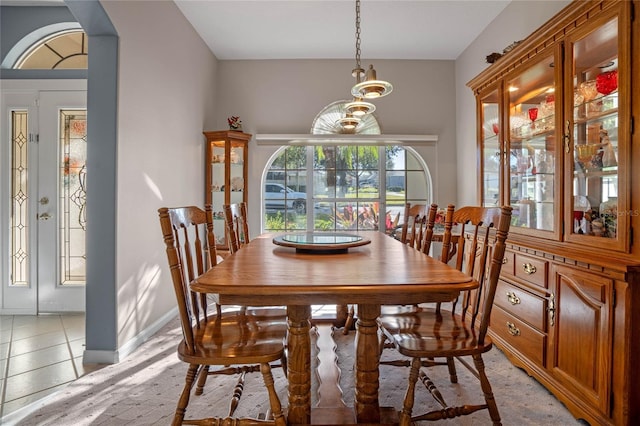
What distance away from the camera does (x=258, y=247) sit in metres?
2.05

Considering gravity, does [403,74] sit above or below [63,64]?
above

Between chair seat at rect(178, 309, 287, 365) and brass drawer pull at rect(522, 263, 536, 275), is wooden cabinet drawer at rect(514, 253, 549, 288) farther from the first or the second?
chair seat at rect(178, 309, 287, 365)

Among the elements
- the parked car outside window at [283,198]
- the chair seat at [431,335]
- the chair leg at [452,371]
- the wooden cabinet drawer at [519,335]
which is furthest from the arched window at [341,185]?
the chair seat at [431,335]

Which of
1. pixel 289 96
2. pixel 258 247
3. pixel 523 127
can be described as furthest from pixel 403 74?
pixel 258 247

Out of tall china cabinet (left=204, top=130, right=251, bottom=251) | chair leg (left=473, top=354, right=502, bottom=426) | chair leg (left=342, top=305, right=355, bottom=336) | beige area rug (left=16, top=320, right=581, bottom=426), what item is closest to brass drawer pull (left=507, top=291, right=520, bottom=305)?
beige area rug (left=16, top=320, right=581, bottom=426)

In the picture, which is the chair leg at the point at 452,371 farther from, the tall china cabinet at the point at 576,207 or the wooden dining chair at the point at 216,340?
the wooden dining chair at the point at 216,340

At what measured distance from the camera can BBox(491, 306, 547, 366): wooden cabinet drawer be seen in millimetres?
2061

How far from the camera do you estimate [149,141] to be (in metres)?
2.82

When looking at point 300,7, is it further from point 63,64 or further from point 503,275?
point 503,275

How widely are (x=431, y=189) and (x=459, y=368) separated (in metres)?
2.62

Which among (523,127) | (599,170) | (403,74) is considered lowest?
(599,170)

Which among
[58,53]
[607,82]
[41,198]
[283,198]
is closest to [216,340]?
[607,82]

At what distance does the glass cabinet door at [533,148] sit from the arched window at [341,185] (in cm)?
198

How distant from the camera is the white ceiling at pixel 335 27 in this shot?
3.25 metres
